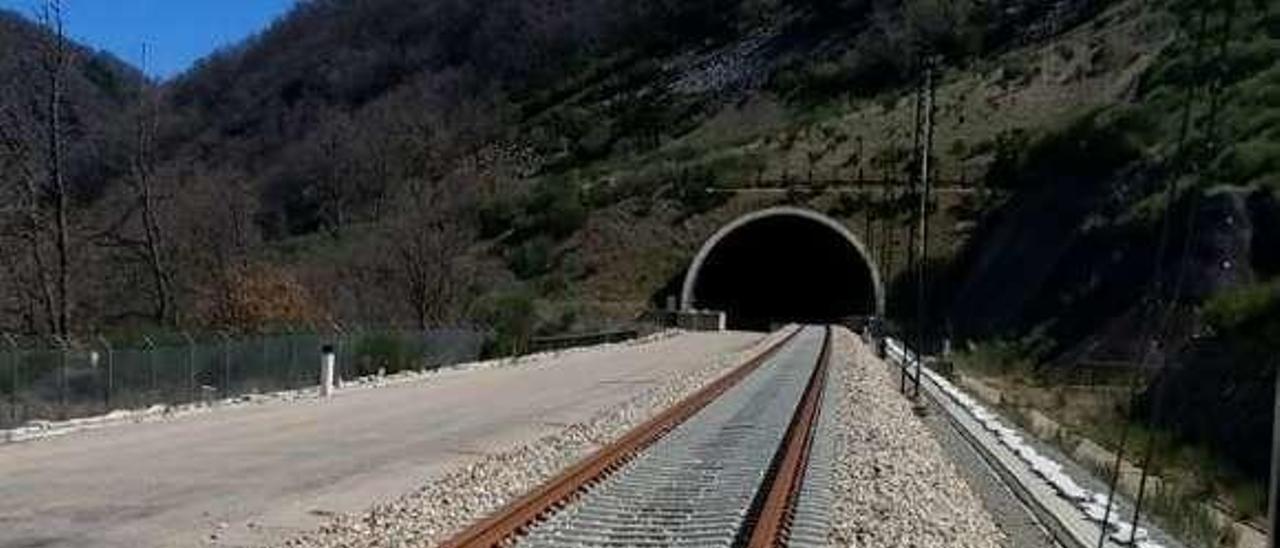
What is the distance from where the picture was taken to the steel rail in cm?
1560

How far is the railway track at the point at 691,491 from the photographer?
15516 mm

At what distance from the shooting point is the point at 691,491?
19297mm

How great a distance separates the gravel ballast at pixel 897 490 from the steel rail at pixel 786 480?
46 centimetres

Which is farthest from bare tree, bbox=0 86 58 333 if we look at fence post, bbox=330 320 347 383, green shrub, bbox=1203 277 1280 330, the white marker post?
green shrub, bbox=1203 277 1280 330

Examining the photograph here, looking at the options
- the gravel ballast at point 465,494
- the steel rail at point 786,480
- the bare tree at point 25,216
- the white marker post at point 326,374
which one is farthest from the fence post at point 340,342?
the gravel ballast at point 465,494

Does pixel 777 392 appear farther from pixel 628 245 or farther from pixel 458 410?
pixel 628 245

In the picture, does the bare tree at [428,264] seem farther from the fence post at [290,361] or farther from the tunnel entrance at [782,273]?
the fence post at [290,361]

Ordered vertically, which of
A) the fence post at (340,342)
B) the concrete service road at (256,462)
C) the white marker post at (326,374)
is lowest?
the concrete service road at (256,462)

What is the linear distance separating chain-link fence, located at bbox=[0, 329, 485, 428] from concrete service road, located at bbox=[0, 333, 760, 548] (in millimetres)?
1415

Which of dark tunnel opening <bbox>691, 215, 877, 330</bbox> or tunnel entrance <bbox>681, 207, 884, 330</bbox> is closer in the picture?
tunnel entrance <bbox>681, 207, 884, 330</bbox>

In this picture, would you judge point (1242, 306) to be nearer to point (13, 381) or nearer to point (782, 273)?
point (13, 381)

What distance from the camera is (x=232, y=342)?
36.0 metres

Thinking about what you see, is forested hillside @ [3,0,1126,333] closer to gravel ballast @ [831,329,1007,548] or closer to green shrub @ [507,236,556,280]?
green shrub @ [507,236,556,280]

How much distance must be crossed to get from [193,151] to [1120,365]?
5618 inches
